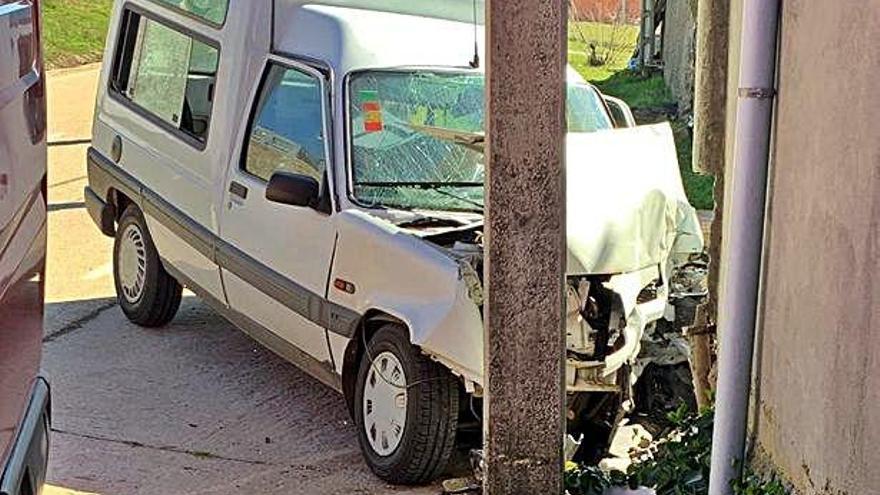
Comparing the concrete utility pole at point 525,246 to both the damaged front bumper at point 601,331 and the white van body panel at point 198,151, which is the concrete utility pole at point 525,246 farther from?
the white van body panel at point 198,151

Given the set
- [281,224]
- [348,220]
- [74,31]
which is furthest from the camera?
[74,31]

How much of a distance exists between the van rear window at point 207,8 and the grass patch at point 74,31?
522 inches

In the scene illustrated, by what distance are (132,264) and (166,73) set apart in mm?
1288

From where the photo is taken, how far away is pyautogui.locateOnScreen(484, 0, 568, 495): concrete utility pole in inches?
183

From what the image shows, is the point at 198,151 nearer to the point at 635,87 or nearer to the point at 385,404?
the point at 385,404

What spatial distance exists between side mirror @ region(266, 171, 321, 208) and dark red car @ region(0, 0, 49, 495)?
101 inches

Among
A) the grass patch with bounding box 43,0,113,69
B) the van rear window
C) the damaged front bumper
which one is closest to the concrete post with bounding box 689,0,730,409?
the damaged front bumper

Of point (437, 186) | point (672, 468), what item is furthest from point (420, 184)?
point (672, 468)

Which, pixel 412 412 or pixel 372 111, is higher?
pixel 372 111

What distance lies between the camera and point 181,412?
7105 mm

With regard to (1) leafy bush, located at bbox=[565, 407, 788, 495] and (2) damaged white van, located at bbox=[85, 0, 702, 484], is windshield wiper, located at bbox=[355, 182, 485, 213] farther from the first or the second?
(1) leafy bush, located at bbox=[565, 407, 788, 495]

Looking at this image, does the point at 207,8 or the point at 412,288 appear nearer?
the point at 412,288

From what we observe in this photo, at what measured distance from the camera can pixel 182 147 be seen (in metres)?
7.80

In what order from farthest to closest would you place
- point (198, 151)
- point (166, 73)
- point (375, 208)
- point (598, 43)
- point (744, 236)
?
point (598, 43) < point (166, 73) < point (198, 151) < point (375, 208) < point (744, 236)
